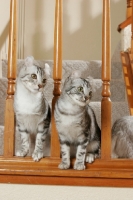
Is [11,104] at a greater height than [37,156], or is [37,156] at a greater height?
[11,104]

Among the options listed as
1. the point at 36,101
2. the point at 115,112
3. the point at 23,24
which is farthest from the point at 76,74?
the point at 23,24

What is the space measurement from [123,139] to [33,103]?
0.43 m

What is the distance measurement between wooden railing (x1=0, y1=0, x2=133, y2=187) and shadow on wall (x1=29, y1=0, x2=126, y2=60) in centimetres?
215

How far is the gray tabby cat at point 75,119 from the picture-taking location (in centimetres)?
131

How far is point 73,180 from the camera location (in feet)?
4.51

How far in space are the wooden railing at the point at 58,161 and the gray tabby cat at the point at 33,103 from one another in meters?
0.04

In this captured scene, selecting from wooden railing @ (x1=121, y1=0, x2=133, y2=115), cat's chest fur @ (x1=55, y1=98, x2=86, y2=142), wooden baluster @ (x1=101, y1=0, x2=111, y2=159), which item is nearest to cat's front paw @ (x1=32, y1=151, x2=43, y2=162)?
cat's chest fur @ (x1=55, y1=98, x2=86, y2=142)

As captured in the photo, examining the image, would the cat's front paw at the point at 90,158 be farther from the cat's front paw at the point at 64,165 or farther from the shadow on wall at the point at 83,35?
the shadow on wall at the point at 83,35

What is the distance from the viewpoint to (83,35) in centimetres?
361

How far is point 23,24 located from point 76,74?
2.37 m

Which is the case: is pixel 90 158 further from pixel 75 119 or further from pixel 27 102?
pixel 27 102

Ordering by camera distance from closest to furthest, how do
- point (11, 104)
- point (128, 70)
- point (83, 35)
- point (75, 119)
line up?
point (75, 119), point (11, 104), point (128, 70), point (83, 35)

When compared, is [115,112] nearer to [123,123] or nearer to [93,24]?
[123,123]

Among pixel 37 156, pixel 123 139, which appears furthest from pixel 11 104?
pixel 123 139
